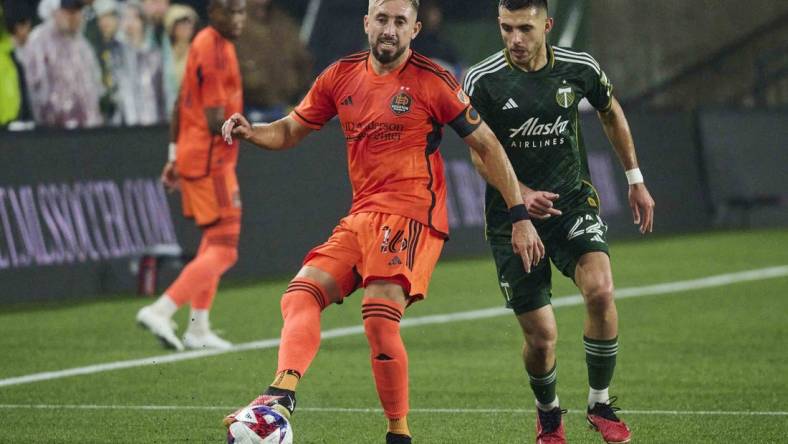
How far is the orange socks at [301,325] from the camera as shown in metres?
7.15

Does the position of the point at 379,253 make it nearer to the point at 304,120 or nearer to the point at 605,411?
the point at 304,120

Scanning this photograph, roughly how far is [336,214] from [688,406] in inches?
360

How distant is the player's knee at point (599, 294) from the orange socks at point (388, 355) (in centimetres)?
129

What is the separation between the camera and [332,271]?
24.7 feet

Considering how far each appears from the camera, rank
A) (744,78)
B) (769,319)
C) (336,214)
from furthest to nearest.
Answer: (744,78) < (336,214) < (769,319)

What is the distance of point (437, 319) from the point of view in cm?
1412

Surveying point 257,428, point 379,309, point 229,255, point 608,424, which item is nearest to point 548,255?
point 608,424

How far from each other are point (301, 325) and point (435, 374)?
369 cm

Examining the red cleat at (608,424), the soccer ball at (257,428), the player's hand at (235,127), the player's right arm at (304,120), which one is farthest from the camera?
the red cleat at (608,424)

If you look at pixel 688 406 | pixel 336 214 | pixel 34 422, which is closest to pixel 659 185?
pixel 336 214

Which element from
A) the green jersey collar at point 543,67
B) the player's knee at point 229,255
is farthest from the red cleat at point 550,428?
the player's knee at point 229,255

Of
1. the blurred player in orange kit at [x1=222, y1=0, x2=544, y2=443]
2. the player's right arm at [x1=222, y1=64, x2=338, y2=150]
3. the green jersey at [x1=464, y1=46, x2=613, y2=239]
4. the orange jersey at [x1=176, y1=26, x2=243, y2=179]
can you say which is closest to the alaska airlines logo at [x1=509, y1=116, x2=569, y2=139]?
the green jersey at [x1=464, y1=46, x2=613, y2=239]

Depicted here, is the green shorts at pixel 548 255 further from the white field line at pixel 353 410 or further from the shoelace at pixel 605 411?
the white field line at pixel 353 410

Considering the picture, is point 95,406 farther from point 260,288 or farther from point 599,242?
point 260,288
